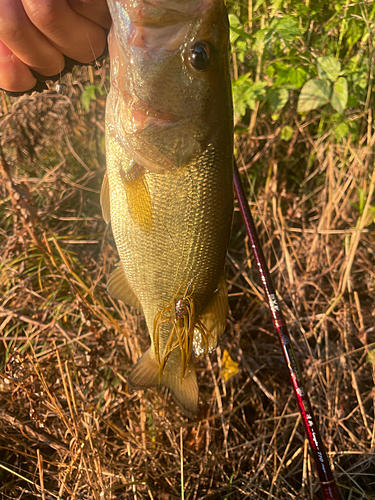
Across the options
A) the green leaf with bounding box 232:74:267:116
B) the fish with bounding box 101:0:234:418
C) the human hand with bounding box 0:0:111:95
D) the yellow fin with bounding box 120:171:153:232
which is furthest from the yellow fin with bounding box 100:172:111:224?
the green leaf with bounding box 232:74:267:116

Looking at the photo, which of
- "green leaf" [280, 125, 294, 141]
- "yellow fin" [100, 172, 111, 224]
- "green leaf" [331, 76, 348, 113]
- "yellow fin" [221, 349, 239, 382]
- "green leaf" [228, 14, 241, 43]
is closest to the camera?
"yellow fin" [100, 172, 111, 224]

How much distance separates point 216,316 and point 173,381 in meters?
0.39

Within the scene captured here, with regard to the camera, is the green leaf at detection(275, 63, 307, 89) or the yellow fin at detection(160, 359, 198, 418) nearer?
the yellow fin at detection(160, 359, 198, 418)

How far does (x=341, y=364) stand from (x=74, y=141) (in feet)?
8.75

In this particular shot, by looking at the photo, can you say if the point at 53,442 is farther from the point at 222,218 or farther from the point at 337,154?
the point at 337,154

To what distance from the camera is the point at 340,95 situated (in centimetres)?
207

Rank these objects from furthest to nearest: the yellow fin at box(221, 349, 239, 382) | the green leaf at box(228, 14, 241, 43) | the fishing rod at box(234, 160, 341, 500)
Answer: the yellow fin at box(221, 349, 239, 382) < the green leaf at box(228, 14, 241, 43) < the fishing rod at box(234, 160, 341, 500)

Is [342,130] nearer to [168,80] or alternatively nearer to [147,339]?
[168,80]

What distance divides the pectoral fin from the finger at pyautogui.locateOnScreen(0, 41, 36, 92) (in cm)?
113

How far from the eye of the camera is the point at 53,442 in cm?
186

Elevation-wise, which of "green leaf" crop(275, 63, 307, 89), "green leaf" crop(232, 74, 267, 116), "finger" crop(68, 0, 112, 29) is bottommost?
"green leaf" crop(232, 74, 267, 116)

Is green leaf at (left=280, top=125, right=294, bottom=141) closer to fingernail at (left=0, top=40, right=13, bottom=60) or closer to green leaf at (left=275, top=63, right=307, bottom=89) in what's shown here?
green leaf at (left=275, top=63, right=307, bottom=89)

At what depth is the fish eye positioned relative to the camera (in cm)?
109

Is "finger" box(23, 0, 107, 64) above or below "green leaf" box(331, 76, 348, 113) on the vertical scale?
above
